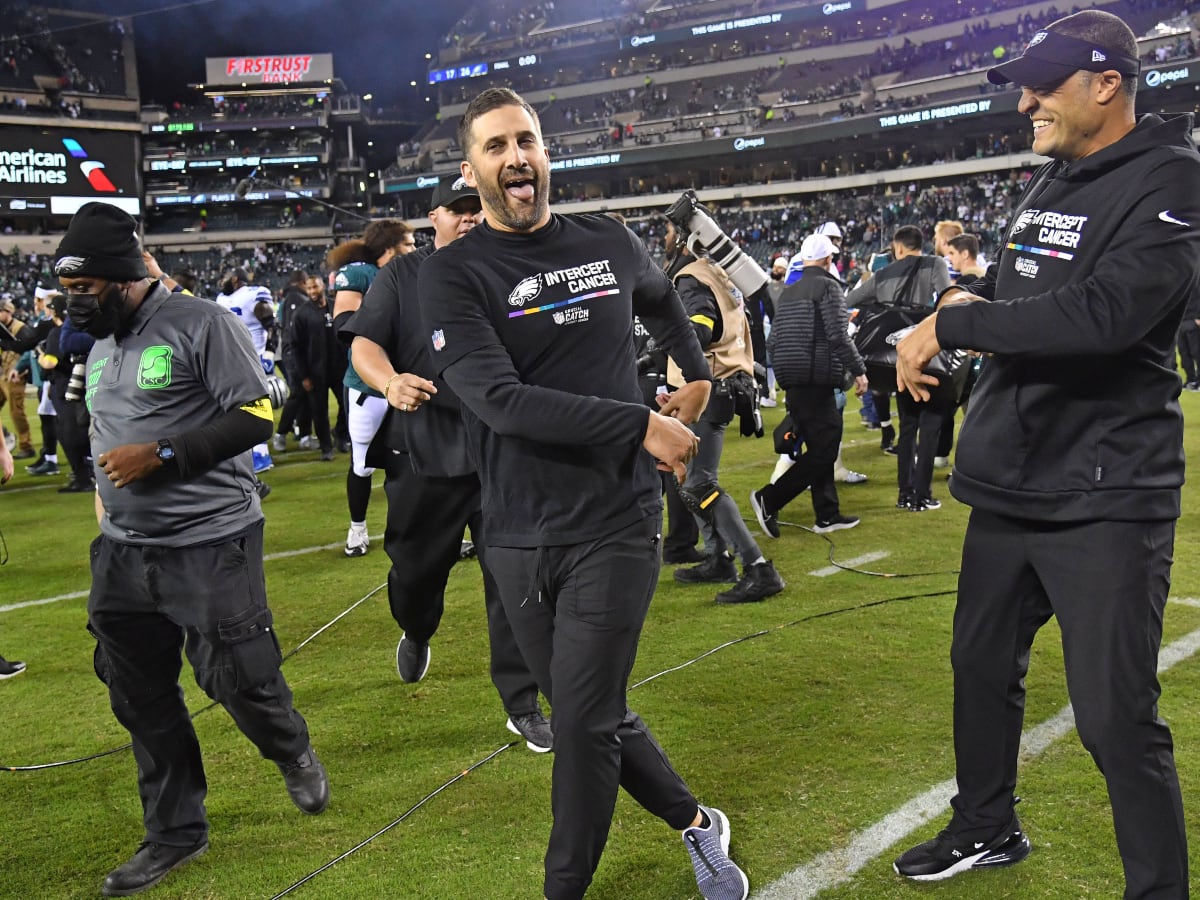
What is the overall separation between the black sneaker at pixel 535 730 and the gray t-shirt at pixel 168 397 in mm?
1472

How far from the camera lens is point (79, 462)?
10.5 m

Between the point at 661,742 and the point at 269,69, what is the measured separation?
249 ft

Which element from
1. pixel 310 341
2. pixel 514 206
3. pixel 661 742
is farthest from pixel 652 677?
pixel 310 341

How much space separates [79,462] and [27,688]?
620 cm

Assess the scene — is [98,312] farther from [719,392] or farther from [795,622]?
[795,622]

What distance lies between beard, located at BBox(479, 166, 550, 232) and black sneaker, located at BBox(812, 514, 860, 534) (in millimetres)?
5360

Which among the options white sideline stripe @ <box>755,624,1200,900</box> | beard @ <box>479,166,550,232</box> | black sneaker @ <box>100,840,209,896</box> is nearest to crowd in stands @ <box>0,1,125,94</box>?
black sneaker @ <box>100,840,209,896</box>

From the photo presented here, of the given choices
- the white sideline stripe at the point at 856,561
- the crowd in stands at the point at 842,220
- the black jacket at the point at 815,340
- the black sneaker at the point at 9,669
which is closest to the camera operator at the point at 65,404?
the black sneaker at the point at 9,669

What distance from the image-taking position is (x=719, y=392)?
579 centimetres

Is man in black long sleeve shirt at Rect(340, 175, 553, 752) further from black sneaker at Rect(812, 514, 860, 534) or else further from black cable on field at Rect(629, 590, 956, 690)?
black sneaker at Rect(812, 514, 860, 534)

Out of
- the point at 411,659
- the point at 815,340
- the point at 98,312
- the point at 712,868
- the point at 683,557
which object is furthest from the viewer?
the point at 815,340

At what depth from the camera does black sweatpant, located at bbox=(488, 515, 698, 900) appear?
2.50 m

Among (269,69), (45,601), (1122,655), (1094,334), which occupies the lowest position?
(45,601)

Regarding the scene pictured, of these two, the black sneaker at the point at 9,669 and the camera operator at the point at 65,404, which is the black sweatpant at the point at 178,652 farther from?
the camera operator at the point at 65,404
